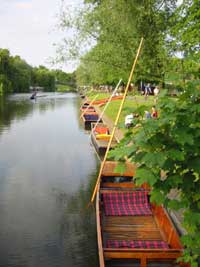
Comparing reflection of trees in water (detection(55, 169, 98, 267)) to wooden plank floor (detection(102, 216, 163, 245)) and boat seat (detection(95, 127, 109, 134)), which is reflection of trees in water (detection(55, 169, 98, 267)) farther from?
boat seat (detection(95, 127, 109, 134))

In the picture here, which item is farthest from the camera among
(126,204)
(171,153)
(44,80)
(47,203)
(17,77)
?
(44,80)

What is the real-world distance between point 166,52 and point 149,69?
2.27 metres

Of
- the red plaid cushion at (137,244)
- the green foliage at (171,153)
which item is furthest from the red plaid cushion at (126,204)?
the green foliage at (171,153)

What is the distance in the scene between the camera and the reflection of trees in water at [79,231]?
9.68 metres

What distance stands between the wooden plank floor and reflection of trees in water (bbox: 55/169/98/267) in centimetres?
84

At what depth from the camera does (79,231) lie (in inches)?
446

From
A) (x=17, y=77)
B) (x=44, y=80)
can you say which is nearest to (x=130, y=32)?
(x=17, y=77)

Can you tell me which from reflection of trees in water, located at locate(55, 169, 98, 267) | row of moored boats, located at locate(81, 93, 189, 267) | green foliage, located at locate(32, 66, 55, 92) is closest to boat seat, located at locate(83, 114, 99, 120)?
reflection of trees in water, located at locate(55, 169, 98, 267)

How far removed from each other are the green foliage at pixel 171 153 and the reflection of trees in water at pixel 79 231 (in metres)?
5.56

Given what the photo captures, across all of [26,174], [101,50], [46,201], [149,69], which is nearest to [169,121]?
[46,201]

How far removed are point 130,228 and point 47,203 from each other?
5040 mm

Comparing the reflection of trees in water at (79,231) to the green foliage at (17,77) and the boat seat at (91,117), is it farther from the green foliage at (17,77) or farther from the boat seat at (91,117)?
the green foliage at (17,77)

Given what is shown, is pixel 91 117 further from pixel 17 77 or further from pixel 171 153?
pixel 17 77

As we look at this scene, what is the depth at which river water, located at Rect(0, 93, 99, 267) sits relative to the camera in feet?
32.5
